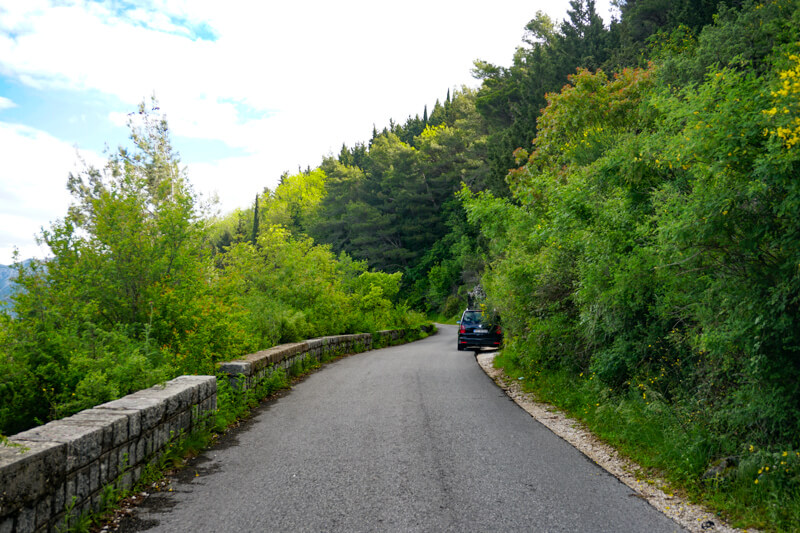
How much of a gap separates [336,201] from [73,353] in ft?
184

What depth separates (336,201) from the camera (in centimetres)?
6116

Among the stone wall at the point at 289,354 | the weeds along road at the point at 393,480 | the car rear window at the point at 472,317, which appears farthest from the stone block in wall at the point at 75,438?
the car rear window at the point at 472,317

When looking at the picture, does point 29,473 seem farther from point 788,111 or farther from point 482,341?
point 482,341

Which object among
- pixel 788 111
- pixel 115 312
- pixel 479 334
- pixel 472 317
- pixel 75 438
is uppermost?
pixel 788 111

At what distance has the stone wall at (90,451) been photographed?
320 cm

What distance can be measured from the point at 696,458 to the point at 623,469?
0.75m

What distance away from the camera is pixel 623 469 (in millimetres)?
5465

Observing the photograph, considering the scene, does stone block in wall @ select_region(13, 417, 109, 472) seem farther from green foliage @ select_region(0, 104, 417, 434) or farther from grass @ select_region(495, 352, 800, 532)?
grass @ select_region(495, 352, 800, 532)

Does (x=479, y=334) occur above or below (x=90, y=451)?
below

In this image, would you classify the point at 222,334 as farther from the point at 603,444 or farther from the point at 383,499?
the point at 603,444

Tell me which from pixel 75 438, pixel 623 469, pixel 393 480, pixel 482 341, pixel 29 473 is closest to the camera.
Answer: pixel 29 473

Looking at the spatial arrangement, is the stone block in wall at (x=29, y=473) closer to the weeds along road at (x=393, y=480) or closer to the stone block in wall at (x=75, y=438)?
the stone block in wall at (x=75, y=438)

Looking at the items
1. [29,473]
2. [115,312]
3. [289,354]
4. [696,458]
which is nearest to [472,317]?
[289,354]

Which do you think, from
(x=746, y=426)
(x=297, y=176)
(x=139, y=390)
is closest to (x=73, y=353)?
(x=139, y=390)
